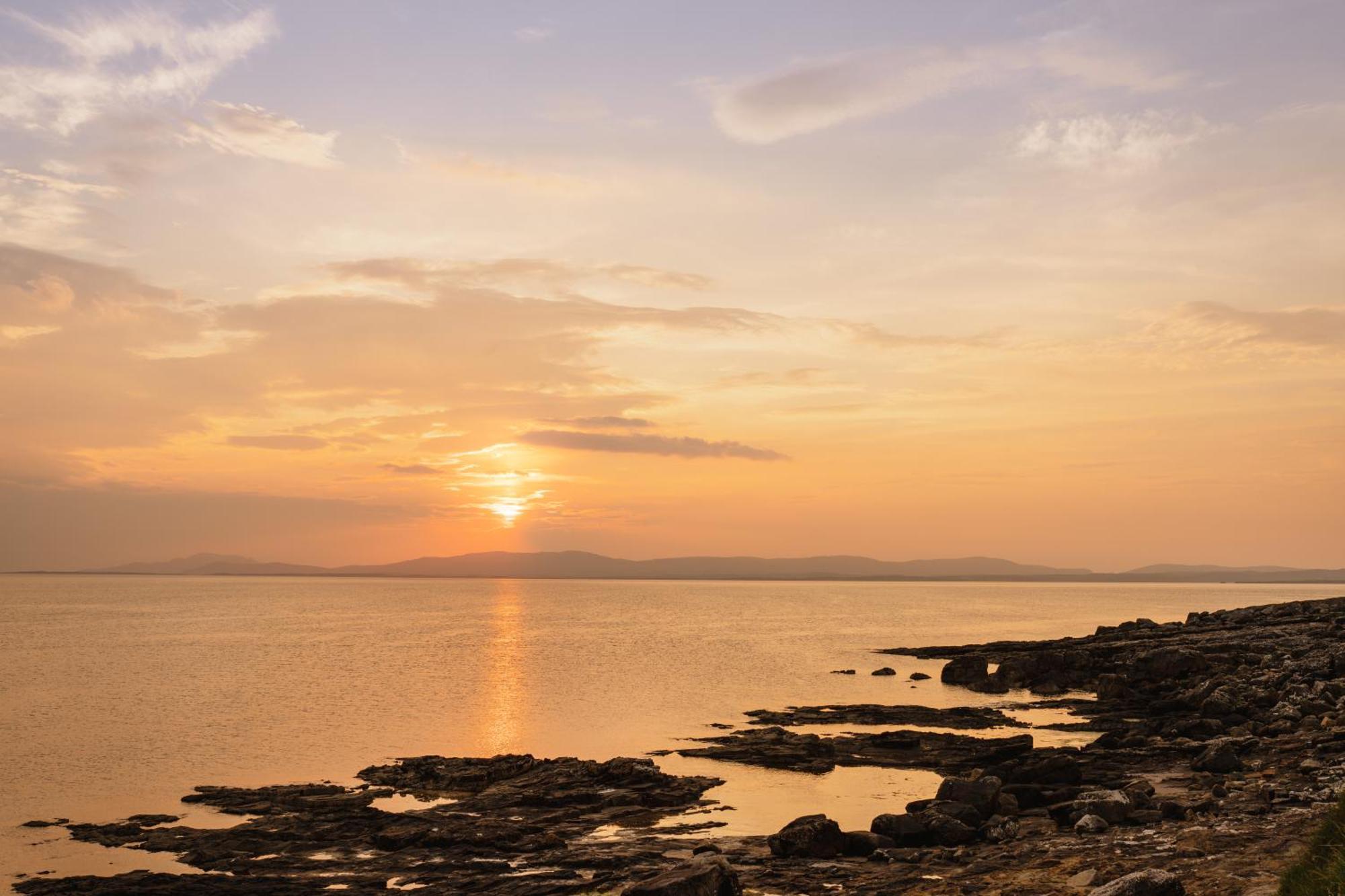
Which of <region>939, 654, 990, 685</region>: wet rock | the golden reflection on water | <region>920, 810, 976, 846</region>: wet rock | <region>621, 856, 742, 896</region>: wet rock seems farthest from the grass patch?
<region>939, 654, 990, 685</region>: wet rock

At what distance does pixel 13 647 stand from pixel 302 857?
97.4m

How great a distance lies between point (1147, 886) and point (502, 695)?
167 feet

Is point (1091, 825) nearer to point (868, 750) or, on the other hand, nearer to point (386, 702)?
point (868, 750)

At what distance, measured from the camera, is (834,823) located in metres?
22.0

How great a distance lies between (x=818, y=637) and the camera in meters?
112

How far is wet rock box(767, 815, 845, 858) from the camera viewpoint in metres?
21.6

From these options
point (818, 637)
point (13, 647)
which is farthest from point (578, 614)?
point (13, 647)

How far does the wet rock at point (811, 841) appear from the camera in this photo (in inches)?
849

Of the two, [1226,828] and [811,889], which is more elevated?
[1226,828]

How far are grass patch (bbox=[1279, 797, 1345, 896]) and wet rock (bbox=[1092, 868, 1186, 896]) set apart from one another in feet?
4.91

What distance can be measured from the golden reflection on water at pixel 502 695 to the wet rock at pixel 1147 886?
1180 inches

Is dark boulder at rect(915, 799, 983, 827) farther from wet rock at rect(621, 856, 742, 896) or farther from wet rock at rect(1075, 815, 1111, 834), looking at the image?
wet rock at rect(621, 856, 742, 896)

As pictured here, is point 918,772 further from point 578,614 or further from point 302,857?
point 578,614

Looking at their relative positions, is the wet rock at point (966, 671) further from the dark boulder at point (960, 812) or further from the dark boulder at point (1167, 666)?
the dark boulder at point (960, 812)
